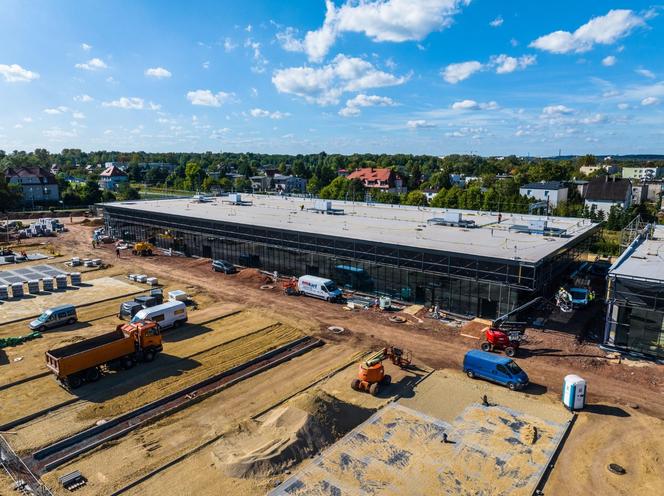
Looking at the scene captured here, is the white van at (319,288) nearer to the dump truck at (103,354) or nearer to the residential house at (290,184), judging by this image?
the dump truck at (103,354)

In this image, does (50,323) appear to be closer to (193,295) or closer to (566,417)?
(193,295)

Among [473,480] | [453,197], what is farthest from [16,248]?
[453,197]

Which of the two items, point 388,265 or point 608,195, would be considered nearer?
point 388,265

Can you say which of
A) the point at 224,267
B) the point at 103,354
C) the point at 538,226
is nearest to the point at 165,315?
the point at 103,354

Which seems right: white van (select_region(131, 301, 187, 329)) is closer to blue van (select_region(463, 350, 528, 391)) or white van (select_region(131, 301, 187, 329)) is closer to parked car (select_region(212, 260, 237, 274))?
parked car (select_region(212, 260, 237, 274))

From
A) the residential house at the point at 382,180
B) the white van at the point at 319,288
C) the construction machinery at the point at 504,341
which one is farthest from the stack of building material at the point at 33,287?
the residential house at the point at 382,180

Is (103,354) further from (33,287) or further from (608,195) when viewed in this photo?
(608,195)
